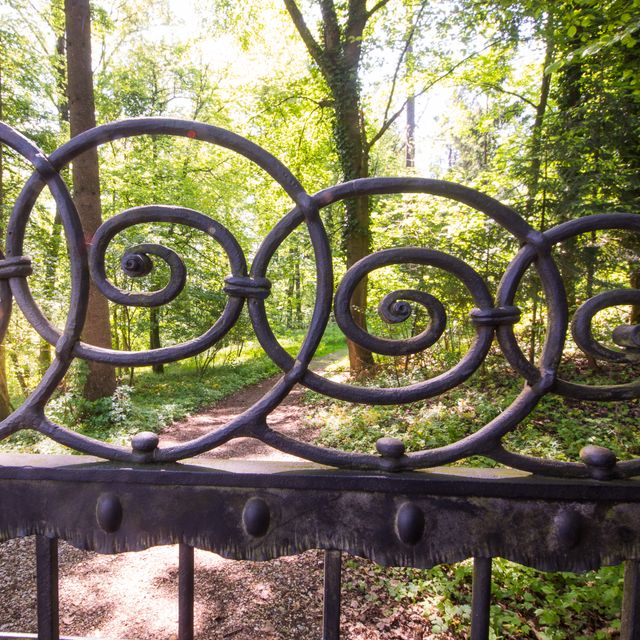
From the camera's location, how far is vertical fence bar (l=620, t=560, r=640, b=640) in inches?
24.2

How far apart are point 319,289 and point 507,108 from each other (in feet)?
34.7

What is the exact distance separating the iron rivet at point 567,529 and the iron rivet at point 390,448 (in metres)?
0.24

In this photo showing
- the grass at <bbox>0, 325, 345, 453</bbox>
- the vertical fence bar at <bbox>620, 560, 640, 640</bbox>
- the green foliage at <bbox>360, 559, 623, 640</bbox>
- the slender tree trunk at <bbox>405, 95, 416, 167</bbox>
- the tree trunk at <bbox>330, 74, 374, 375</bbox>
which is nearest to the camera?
the vertical fence bar at <bbox>620, 560, 640, 640</bbox>

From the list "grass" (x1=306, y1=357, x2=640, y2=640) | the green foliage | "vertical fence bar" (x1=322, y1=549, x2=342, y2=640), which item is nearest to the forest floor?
the green foliage

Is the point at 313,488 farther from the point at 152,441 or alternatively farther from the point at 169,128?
the point at 169,128

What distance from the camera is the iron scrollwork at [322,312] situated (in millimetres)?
668

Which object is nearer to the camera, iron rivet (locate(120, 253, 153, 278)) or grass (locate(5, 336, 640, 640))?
iron rivet (locate(120, 253, 153, 278))

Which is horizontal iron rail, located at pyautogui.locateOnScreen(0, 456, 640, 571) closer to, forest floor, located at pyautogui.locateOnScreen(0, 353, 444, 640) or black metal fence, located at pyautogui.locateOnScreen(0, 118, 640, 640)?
black metal fence, located at pyautogui.locateOnScreen(0, 118, 640, 640)

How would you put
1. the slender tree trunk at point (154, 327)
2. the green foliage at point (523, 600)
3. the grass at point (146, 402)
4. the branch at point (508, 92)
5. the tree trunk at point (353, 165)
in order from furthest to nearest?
1. the slender tree trunk at point (154, 327)
2. the tree trunk at point (353, 165)
3. the branch at point (508, 92)
4. the grass at point (146, 402)
5. the green foliage at point (523, 600)

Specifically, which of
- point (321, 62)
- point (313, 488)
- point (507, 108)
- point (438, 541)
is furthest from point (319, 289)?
point (507, 108)

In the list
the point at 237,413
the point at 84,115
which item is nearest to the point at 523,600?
the point at 237,413

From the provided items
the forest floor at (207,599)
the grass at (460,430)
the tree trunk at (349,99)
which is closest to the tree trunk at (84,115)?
the grass at (460,430)

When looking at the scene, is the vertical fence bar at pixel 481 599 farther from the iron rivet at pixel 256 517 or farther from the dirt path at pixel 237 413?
the dirt path at pixel 237 413

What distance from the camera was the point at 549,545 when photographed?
0.63 meters
